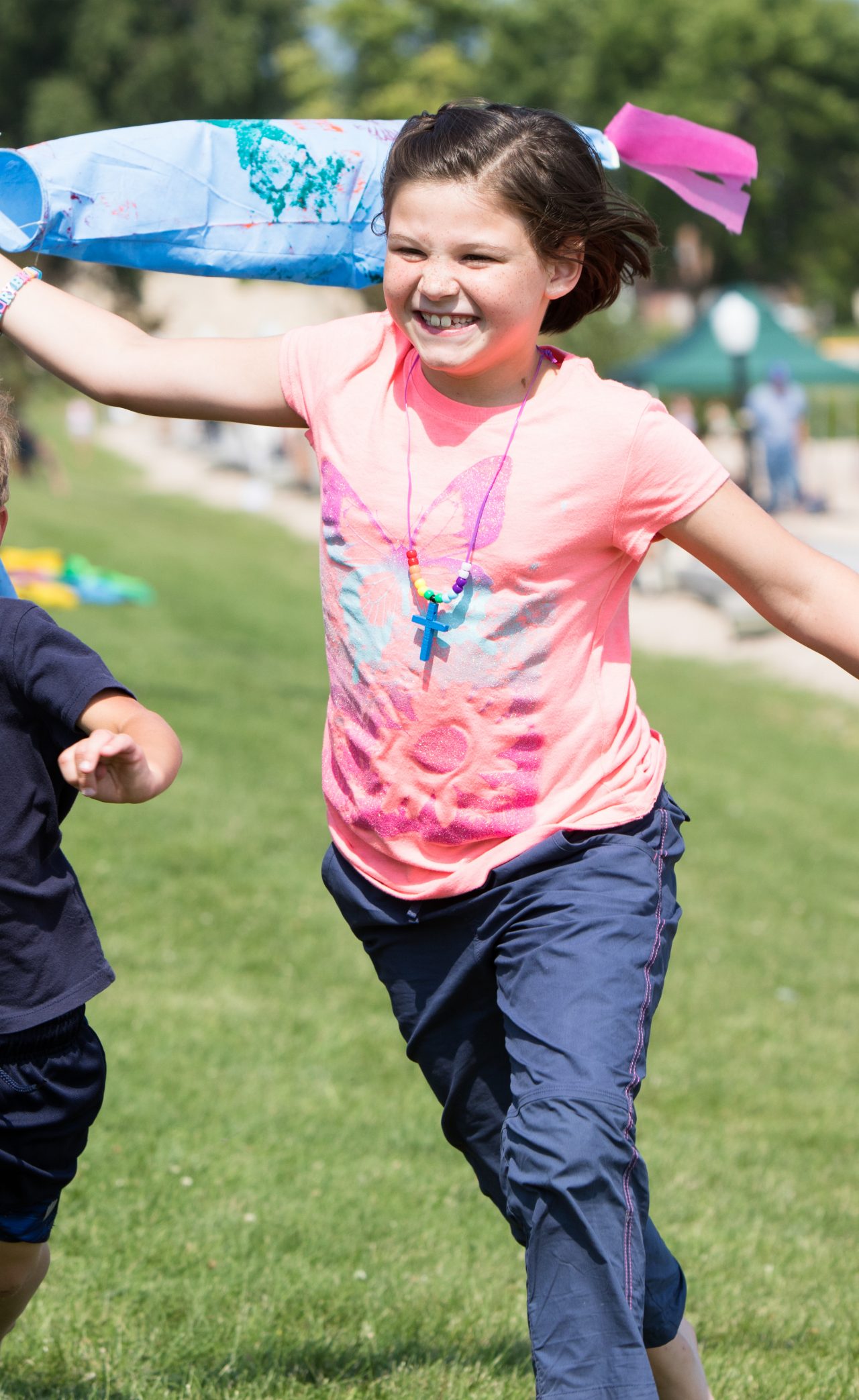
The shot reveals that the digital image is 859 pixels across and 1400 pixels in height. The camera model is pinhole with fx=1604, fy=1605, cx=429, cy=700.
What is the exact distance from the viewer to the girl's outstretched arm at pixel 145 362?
8.82 feet

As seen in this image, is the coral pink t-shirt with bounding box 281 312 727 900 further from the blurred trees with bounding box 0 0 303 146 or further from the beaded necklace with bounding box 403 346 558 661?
the blurred trees with bounding box 0 0 303 146

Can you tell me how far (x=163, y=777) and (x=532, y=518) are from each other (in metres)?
0.72

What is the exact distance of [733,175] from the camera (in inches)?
128

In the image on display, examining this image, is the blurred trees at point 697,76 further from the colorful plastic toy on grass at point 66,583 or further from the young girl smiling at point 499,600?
the young girl smiling at point 499,600

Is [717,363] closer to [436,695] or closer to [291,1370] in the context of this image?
[291,1370]

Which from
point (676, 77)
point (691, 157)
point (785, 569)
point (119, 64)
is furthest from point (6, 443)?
point (676, 77)

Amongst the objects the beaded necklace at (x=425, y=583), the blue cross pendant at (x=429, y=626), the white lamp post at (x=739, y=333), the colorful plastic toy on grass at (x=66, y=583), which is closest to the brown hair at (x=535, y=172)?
the beaded necklace at (x=425, y=583)

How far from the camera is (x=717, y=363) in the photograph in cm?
2789

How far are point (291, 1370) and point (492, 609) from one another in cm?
168

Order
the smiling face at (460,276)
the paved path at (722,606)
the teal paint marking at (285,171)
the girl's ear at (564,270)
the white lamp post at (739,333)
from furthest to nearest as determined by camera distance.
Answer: the white lamp post at (739,333) < the paved path at (722,606) < the teal paint marking at (285,171) < the girl's ear at (564,270) < the smiling face at (460,276)

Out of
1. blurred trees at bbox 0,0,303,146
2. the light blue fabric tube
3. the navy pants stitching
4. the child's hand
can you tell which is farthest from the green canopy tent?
the child's hand

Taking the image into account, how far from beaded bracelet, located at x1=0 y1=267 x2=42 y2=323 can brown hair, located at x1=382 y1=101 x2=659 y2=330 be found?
2.06 ft

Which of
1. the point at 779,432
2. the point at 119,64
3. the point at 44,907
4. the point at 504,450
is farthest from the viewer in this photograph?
the point at 119,64

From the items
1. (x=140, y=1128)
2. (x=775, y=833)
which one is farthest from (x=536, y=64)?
(x=140, y=1128)
